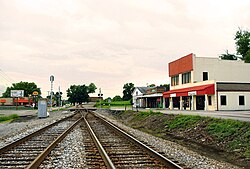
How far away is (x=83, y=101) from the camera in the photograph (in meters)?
177

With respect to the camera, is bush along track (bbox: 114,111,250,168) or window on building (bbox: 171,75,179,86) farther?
window on building (bbox: 171,75,179,86)

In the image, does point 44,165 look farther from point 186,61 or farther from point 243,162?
point 186,61

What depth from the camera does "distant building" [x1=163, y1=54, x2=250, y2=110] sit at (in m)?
38.1

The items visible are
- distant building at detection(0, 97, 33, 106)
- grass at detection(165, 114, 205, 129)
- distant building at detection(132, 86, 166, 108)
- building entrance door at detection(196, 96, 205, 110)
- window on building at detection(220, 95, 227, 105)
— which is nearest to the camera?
grass at detection(165, 114, 205, 129)

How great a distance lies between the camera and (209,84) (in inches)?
1550

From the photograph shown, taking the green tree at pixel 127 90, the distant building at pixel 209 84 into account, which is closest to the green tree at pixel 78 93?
the green tree at pixel 127 90

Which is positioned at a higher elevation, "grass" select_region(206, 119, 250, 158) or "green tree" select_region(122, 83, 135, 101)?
"green tree" select_region(122, 83, 135, 101)

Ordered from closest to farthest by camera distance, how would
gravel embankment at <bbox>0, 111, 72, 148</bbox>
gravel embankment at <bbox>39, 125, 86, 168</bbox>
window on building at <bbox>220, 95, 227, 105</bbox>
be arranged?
gravel embankment at <bbox>39, 125, 86, 168</bbox> → gravel embankment at <bbox>0, 111, 72, 148</bbox> → window on building at <bbox>220, 95, 227, 105</bbox>

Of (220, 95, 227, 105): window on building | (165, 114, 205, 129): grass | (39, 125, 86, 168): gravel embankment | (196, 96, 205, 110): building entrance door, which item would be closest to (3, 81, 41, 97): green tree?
(196, 96, 205, 110): building entrance door

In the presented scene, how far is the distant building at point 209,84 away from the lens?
1501 inches

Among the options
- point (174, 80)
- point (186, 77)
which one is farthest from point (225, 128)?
point (174, 80)

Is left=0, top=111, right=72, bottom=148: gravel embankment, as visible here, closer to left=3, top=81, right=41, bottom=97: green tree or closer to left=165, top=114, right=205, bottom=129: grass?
left=165, top=114, right=205, bottom=129: grass

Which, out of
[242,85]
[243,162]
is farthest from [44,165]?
[242,85]

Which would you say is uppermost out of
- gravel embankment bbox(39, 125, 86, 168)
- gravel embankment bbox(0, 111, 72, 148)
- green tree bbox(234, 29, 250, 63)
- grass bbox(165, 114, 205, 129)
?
green tree bbox(234, 29, 250, 63)
